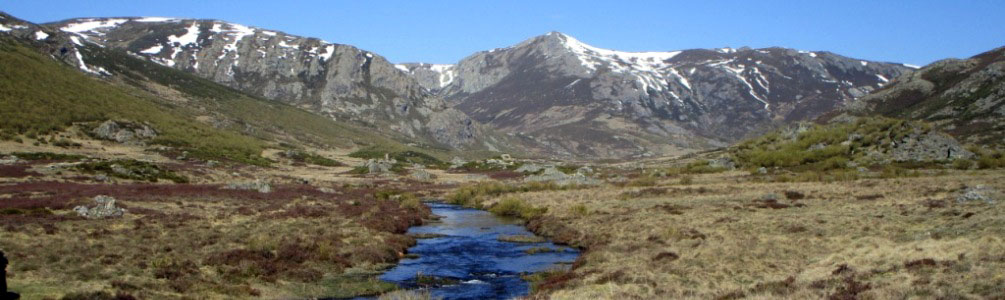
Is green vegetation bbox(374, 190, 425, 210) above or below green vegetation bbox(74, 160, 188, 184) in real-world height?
below

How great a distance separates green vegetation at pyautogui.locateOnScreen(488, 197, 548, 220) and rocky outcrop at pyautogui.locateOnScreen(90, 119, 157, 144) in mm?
99001

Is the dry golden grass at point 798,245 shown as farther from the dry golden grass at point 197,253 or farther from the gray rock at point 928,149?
the gray rock at point 928,149

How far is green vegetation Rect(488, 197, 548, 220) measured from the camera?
2559 inches

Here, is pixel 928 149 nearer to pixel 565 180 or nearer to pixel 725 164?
pixel 725 164

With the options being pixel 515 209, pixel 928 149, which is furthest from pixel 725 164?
pixel 515 209

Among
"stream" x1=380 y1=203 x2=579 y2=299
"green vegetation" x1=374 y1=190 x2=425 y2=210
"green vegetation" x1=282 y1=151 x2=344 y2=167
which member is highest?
"green vegetation" x1=282 y1=151 x2=344 y2=167

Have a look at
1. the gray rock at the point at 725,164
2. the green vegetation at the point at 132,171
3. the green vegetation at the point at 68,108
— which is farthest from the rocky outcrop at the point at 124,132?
the gray rock at the point at 725,164

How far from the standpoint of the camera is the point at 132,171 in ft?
259

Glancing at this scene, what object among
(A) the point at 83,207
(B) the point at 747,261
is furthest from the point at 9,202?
(B) the point at 747,261

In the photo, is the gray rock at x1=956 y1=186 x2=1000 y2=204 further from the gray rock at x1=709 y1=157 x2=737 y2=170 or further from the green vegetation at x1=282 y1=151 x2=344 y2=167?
the green vegetation at x1=282 y1=151 x2=344 y2=167

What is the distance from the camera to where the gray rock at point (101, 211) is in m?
41.8

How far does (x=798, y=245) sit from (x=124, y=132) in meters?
144

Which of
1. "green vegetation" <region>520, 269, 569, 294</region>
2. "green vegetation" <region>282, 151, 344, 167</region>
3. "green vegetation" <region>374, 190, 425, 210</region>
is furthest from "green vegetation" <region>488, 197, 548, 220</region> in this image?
"green vegetation" <region>282, 151, 344, 167</region>

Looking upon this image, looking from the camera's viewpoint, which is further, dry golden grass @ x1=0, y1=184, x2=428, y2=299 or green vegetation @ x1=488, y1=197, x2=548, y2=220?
green vegetation @ x1=488, y1=197, x2=548, y2=220
